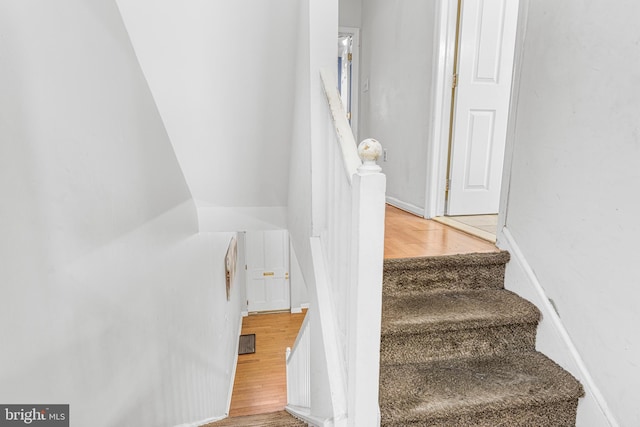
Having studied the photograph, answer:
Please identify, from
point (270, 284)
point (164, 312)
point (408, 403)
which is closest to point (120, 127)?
point (164, 312)

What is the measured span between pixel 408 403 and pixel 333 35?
144cm

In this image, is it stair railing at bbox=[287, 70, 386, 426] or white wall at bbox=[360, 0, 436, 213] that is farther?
white wall at bbox=[360, 0, 436, 213]

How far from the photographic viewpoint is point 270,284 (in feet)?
21.4

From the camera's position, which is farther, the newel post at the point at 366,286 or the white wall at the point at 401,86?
the white wall at the point at 401,86

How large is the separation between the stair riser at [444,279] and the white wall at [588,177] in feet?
0.68

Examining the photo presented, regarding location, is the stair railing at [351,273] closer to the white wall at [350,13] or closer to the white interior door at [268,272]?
the white wall at [350,13]

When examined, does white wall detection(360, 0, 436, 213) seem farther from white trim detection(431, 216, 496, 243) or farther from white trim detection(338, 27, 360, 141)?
white trim detection(431, 216, 496, 243)

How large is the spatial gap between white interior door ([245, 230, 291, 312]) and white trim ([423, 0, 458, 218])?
406cm

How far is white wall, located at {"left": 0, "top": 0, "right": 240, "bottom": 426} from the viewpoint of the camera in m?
0.81

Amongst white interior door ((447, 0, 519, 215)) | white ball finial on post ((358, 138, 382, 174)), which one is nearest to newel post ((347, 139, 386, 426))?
white ball finial on post ((358, 138, 382, 174))

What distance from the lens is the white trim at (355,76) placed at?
3816 mm

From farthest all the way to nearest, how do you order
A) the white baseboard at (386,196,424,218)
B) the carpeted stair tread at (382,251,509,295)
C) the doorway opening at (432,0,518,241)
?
the white baseboard at (386,196,424,218), the doorway opening at (432,0,518,241), the carpeted stair tread at (382,251,509,295)

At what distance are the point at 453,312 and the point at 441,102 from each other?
1.61 m

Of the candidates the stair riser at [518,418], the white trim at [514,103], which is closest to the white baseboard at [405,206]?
the white trim at [514,103]
